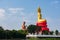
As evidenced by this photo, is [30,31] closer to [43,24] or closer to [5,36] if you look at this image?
[43,24]

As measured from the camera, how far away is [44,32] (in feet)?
266

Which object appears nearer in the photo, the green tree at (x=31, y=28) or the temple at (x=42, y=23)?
the temple at (x=42, y=23)

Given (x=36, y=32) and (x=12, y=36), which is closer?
(x=12, y=36)

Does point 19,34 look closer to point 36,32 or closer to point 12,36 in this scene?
point 12,36

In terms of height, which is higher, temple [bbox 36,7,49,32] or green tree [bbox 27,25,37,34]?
temple [bbox 36,7,49,32]

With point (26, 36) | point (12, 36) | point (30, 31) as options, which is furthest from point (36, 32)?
point (12, 36)

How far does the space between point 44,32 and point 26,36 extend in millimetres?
11704

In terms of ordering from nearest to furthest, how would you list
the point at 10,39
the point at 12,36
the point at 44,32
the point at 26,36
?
the point at 10,39 → the point at 12,36 → the point at 26,36 → the point at 44,32

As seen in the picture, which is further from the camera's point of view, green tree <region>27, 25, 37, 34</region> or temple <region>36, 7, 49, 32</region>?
green tree <region>27, 25, 37, 34</region>

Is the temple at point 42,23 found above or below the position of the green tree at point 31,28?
above

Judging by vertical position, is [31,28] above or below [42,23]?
below

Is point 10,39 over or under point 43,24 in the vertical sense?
under

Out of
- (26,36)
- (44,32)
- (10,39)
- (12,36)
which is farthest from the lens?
(44,32)

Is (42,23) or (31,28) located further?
(31,28)
